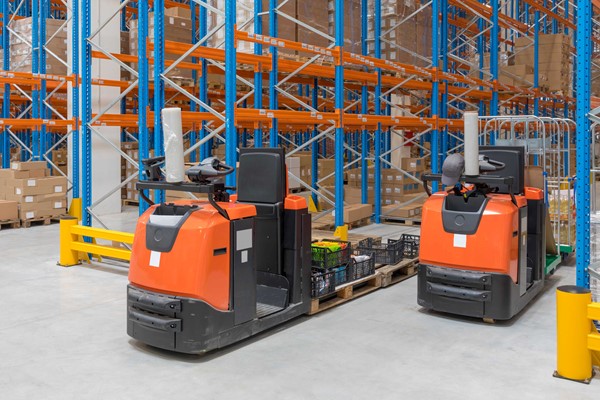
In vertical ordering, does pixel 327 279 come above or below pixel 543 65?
below

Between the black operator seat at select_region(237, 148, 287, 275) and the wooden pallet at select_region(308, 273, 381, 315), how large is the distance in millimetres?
595

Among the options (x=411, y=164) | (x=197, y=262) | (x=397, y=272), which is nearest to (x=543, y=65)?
(x=411, y=164)

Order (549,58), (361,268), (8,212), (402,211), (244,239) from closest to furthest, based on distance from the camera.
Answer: (244,239) → (361,268) → (8,212) → (402,211) → (549,58)

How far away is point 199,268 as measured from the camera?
4.29 meters

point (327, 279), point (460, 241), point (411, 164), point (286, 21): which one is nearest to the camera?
point (460, 241)

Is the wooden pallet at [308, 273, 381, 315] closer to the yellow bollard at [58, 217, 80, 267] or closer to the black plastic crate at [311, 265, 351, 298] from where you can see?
the black plastic crate at [311, 265, 351, 298]

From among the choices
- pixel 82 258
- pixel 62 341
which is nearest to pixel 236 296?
pixel 62 341

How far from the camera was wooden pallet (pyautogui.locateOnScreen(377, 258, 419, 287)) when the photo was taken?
6632 millimetres

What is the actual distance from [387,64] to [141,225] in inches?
265

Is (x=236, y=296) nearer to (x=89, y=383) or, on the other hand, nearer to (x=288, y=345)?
(x=288, y=345)

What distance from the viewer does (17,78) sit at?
11.3m

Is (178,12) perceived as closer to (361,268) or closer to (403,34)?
(403,34)

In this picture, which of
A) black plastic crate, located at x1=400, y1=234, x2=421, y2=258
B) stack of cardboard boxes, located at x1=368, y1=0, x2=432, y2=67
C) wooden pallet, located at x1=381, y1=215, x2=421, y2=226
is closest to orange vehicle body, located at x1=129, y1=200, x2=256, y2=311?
black plastic crate, located at x1=400, y1=234, x2=421, y2=258

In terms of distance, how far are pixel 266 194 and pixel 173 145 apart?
1018 mm
